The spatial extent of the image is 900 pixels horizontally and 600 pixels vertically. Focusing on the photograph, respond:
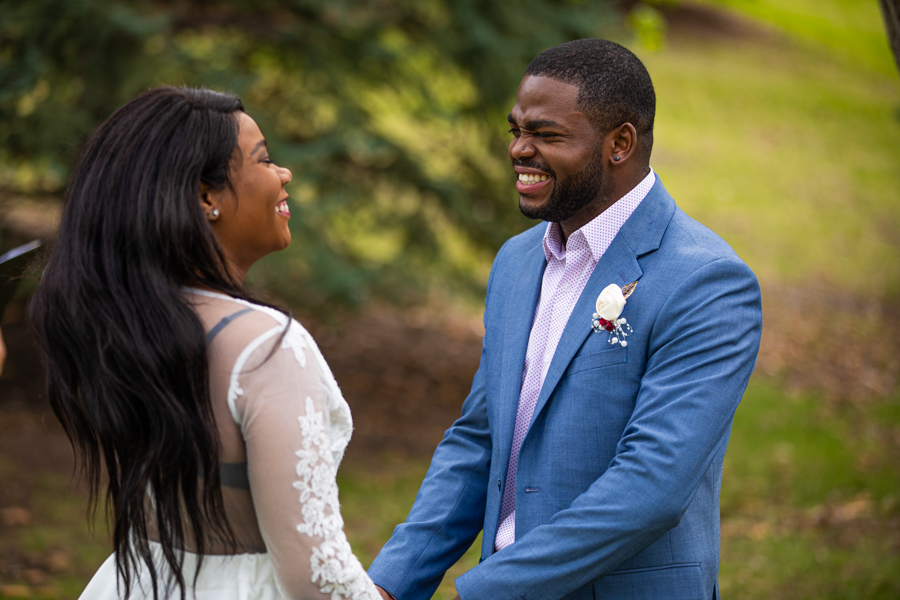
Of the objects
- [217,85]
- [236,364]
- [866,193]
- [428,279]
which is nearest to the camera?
[236,364]

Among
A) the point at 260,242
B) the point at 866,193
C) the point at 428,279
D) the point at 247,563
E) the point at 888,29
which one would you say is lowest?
the point at 866,193

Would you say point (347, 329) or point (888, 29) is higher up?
point (888, 29)

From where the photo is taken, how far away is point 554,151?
2.34 metres

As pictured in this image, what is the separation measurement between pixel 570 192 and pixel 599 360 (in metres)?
0.52

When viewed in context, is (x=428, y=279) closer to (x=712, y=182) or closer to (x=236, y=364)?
(x=236, y=364)

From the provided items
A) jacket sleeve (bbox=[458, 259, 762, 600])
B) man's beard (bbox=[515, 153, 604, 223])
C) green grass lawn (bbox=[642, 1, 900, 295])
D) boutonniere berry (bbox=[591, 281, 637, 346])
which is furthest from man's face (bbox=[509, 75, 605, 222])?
green grass lawn (bbox=[642, 1, 900, 295])

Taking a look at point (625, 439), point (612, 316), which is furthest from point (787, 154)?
point (625, 439)

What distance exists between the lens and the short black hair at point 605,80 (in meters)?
2.31

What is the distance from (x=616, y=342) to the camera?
85.4 inches

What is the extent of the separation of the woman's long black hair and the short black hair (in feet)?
3.33

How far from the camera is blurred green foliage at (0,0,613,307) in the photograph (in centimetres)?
646

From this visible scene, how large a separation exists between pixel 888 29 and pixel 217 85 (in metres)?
4.85

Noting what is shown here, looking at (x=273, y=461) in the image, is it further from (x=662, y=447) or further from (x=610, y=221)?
(x=610, y=221)

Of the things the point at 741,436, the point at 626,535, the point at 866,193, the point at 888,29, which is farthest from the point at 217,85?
the point at 866,193
